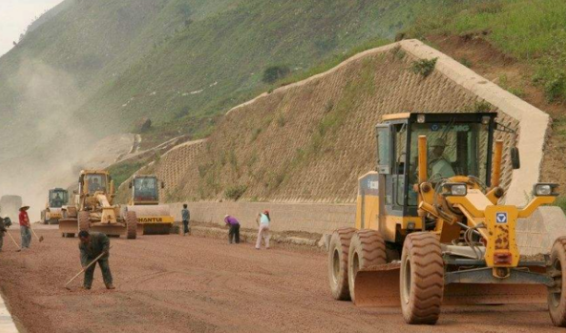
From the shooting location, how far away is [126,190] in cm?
8569

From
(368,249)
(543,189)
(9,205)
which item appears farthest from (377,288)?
(9,205)

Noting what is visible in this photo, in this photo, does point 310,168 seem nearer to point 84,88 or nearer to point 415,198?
point 415,198

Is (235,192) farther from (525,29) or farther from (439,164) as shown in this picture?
(439,164)

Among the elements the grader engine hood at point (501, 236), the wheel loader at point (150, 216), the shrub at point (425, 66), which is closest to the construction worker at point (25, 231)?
the wheel loader at point (150, 216)

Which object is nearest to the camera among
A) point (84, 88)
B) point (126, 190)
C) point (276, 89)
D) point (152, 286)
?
point (152, 286)

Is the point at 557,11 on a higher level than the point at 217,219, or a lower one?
higher

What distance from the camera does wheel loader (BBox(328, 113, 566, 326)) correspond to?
46.4ft

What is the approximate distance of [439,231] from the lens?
1575cm

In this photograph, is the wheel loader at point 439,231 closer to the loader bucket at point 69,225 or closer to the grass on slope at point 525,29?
the grass on slope at point 525,29

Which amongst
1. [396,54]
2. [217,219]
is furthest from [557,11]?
[217,219]

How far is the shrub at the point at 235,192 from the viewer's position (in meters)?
61.2

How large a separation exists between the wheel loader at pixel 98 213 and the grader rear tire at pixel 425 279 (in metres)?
32.5

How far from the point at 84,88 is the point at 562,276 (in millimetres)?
188660

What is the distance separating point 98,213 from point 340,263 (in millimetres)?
31947
